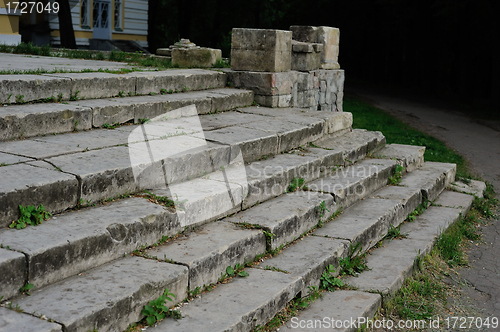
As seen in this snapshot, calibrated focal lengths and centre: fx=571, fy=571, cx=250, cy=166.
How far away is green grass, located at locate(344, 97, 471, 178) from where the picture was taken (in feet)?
31.7

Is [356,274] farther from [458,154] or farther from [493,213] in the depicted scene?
[458,154]

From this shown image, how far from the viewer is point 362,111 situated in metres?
16.1

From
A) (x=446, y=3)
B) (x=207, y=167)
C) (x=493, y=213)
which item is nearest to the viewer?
(x=207, y=167)

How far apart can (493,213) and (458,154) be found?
148 inches

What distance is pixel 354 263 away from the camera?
449cm

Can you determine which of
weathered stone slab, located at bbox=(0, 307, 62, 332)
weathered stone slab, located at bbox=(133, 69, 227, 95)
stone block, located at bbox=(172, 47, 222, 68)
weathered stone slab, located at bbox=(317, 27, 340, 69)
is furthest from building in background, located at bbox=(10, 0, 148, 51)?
weathered stone slab, located at bbox=(0, 307, 62, 332)

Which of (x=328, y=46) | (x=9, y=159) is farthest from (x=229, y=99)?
(x=9, y=159)

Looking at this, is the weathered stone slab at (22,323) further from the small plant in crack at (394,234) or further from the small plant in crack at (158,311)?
the small plant in crack at (394,234)

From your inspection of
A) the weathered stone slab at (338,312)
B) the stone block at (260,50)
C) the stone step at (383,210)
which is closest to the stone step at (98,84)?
the stone block at (260,50)

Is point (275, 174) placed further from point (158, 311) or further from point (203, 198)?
point (158, 311)

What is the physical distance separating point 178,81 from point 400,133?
6.80 metres

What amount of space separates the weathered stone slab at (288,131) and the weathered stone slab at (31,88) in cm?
185

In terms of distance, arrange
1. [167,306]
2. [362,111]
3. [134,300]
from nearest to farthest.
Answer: [134,300] → [167,306] → [362,111]

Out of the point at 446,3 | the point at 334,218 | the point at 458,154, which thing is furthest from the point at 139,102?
the point at 446,3
